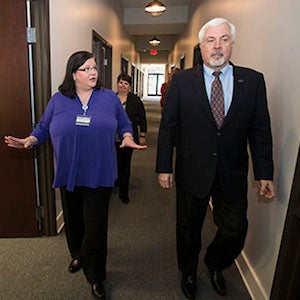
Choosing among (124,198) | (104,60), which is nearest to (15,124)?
(124,198)

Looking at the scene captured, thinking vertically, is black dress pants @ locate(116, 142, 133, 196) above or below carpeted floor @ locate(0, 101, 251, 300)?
above

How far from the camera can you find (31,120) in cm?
206

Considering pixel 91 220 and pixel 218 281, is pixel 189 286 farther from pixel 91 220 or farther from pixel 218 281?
pixel 91 220

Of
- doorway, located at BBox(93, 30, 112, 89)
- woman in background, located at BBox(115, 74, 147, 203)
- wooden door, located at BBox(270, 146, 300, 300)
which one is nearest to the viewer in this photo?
wooden door, located at BBox(270, 146, 300, 300)

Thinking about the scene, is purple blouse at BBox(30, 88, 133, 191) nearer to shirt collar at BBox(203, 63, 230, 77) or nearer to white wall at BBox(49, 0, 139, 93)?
shirt collar at BBox(203, 63, 230, 77)

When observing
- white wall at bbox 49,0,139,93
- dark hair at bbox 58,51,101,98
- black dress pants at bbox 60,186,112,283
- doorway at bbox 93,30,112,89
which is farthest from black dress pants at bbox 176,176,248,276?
doorway at bbox 93,30,112,89

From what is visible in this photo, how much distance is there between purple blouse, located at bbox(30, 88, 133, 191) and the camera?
1.47m

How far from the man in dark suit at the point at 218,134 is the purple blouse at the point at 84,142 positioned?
12.1 inches

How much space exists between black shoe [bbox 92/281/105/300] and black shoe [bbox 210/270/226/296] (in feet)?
2.43

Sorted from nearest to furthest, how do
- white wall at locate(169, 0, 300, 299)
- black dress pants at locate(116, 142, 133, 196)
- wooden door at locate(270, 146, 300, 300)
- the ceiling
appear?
1. wooden door at locate(270, 146, 300, 300)
2. white wall at locate(169, 0, 300, 299)
3. black dress pants at locate(116, 142, 133, 196)
4. the ceiling

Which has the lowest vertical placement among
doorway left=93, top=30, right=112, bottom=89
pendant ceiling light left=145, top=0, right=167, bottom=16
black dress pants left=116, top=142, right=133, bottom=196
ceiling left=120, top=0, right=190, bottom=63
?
black dress pants left=116, top=142, right=133, bottom=196

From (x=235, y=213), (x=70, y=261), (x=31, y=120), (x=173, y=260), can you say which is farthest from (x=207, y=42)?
(x=70, y=261)

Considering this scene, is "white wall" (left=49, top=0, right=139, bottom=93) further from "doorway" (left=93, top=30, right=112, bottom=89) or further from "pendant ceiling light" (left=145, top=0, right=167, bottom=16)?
"pendant ceiling light" (left=145, top=0, right=167, bottom=16)

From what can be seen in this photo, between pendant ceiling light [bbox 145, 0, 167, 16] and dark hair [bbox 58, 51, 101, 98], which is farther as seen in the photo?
pendant ceiling light [bbox 145, 0, 167, 16]
